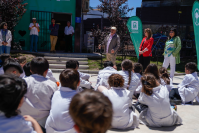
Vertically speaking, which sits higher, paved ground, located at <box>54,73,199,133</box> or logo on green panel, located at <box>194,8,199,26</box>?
logo on green panel, located at <box>194,8,199,26</box>

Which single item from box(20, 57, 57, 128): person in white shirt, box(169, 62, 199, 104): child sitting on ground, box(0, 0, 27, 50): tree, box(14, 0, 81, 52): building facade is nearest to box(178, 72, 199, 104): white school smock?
box(169, 62, 199, 104): child sitting on ground

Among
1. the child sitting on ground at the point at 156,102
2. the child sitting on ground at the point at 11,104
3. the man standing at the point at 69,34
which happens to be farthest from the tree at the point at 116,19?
the child sitting on ground at the point at 11,104

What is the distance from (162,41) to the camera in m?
13.5

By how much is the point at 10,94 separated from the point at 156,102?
243cm

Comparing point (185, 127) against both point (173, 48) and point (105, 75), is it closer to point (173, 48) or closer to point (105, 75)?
point (105, 75)

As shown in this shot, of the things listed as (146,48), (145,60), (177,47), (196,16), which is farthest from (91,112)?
(177,47)

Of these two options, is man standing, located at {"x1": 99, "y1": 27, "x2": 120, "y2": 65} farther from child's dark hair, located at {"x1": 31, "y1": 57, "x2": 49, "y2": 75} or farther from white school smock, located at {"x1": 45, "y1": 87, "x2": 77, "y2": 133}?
white school smock, located at {"x1": 45, "y1": 87, "x2": 77, "y2": 133}

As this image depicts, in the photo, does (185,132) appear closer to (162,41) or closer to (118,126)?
(118,126)

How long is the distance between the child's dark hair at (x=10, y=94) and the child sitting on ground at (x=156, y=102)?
2187 millimetres

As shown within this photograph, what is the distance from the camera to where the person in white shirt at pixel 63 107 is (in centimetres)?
249

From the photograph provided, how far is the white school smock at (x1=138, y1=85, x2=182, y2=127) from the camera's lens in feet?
11.0

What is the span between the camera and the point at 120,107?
3188 mm

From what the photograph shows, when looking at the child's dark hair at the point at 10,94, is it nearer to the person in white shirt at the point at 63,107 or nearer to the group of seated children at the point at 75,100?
the group of seated children at the point at 75,100

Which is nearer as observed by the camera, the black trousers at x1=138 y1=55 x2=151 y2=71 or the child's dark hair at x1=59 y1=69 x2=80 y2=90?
the child's dark hair at x1=59 y1=69 x2=80 y2=90
